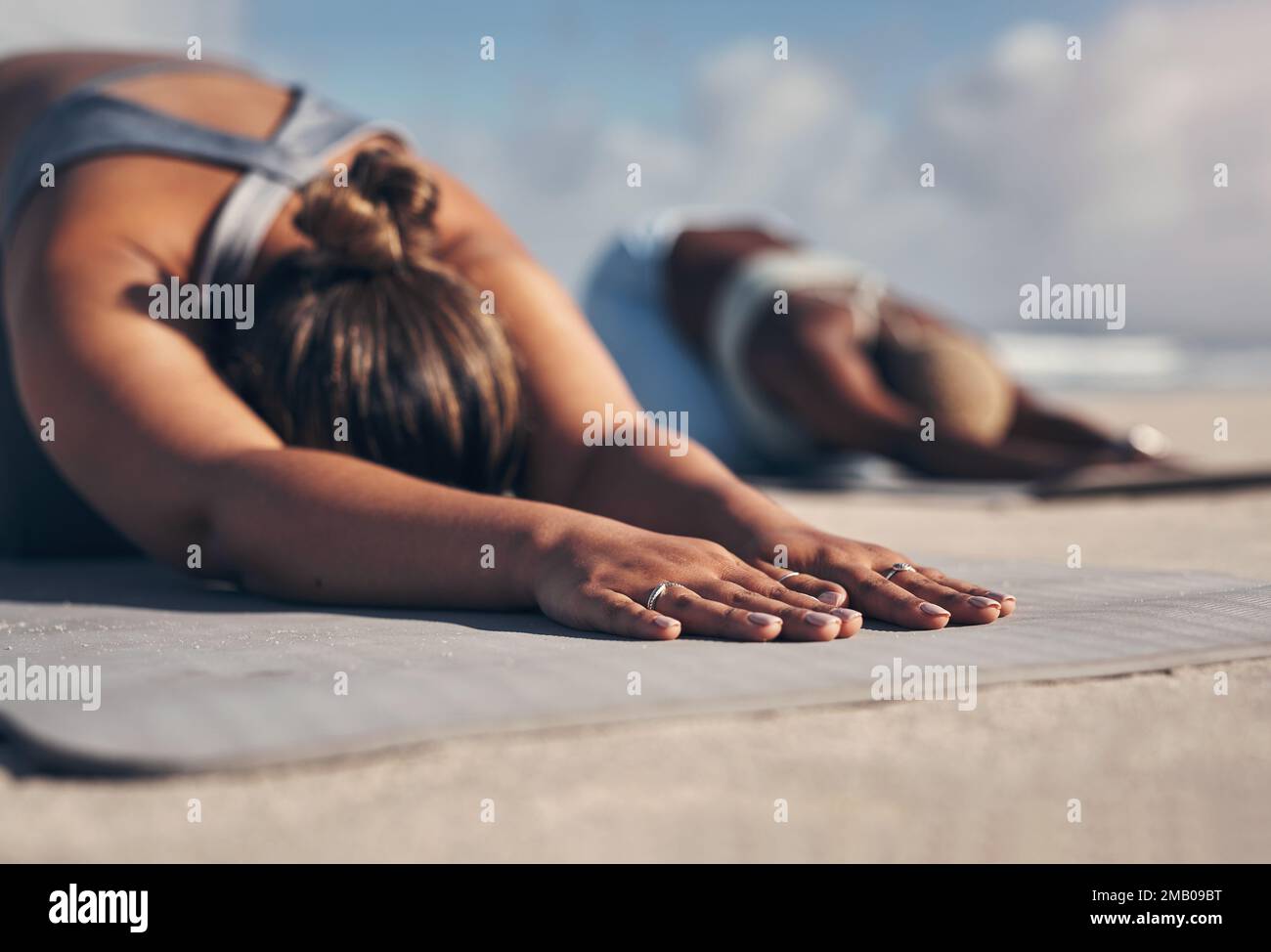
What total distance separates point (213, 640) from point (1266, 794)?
1154 millimetres

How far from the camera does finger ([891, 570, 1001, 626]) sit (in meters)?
1.68

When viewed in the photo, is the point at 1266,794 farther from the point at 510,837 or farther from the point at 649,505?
the point at 649,505

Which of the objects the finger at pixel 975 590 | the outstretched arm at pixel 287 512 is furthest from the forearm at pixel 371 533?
the finger at pixel 975 590

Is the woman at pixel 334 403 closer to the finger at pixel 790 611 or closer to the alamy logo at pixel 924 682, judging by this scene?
the finger at pixel 790 611

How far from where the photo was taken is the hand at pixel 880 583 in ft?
5.42

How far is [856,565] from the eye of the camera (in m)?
1.71

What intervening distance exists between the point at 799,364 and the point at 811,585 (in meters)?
2.99

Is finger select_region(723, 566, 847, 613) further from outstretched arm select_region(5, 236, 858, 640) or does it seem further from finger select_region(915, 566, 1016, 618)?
finger select_region(915, 566, 1016, 618)

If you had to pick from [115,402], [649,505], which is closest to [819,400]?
[649,505]

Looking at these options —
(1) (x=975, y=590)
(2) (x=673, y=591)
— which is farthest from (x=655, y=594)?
(1) (x=975, y=590)

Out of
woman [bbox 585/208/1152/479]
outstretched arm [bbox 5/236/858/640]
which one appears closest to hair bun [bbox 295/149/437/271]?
outstretched arm [bbox 5/236/858/640]

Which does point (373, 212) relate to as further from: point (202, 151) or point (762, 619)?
point (762, 619)
